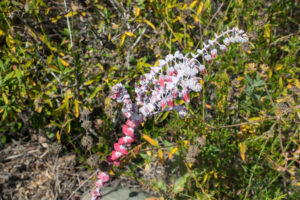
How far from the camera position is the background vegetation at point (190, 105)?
1611 mm

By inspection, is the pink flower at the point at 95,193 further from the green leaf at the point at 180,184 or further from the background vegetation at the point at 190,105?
the green leaf at the point at 180,184

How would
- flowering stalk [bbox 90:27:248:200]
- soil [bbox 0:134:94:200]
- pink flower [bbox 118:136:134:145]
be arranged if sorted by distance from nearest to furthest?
flowering stalk [bbox 90:27:248:200] < pink flower [bbox 118:136:134:145] < soil [bbox 0:134:94:200]

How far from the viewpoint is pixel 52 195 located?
1979 millimetres

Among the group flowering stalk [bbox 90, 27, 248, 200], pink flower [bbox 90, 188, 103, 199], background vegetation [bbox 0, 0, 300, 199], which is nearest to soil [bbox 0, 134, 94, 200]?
background vegetation [bbox 0, 0, 300, 199]

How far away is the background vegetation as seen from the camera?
1611 millimetres

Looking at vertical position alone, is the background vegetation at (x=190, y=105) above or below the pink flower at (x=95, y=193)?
above

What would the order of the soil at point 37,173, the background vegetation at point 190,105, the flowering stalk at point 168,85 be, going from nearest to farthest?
the flowering stalk at point 168,85, the background vegetation at point 190,105, the soil at point 37,173

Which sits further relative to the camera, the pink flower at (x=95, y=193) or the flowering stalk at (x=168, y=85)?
the pink flower at (x=95, y=193)

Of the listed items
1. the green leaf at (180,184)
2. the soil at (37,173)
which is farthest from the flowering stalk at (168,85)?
the soil at (37,173)

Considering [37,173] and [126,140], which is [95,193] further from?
[37,173]

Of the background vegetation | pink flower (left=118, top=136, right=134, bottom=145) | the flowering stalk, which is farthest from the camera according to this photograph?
the background vegetation

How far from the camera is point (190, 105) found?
1582 millimetres

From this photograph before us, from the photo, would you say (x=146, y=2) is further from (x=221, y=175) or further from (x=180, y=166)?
(x=221, y=175)

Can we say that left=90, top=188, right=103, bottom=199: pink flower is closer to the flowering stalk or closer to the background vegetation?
the background vegetation
